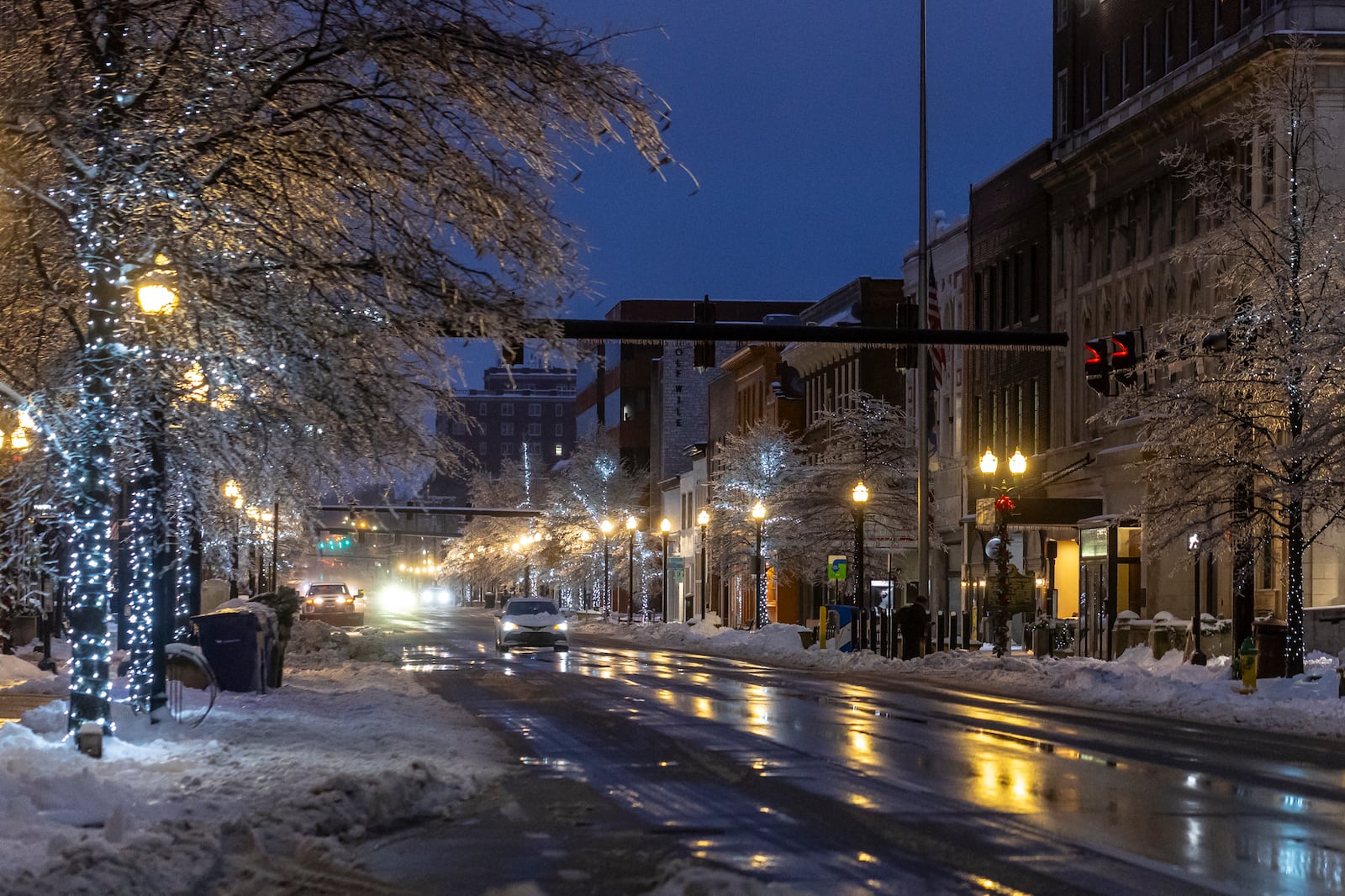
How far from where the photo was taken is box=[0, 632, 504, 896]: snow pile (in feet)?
30.4

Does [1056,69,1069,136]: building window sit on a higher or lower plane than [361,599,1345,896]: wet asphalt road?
higher

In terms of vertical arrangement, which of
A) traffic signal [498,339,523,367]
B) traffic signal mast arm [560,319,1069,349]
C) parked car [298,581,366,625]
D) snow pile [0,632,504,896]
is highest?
traffic signal mast arm [560,319,1069,349]

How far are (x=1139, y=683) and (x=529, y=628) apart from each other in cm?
2092

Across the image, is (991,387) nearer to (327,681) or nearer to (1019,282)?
(1019,282)

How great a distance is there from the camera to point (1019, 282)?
5594cm

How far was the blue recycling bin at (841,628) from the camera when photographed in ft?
146

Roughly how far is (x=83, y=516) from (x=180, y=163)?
306 cm

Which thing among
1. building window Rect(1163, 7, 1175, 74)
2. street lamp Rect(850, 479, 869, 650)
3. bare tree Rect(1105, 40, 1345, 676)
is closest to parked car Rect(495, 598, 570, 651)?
street lamp Rect(850, 479, 869, 650)

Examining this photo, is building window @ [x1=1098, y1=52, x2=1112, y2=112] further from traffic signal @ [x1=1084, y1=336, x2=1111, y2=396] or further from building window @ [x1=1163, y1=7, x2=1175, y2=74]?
traffic signal @ [x1=1084, y1=336, x2=1111, y2=396]

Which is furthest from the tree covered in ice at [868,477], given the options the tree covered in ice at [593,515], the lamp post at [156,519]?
the lamp post at [156,519]

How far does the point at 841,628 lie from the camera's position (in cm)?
4584

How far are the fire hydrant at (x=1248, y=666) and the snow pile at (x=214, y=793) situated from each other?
561 inches

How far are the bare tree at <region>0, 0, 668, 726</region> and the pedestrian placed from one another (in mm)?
26070

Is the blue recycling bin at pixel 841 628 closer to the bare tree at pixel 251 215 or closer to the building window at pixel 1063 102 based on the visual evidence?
the building window at pixel 1063 102
